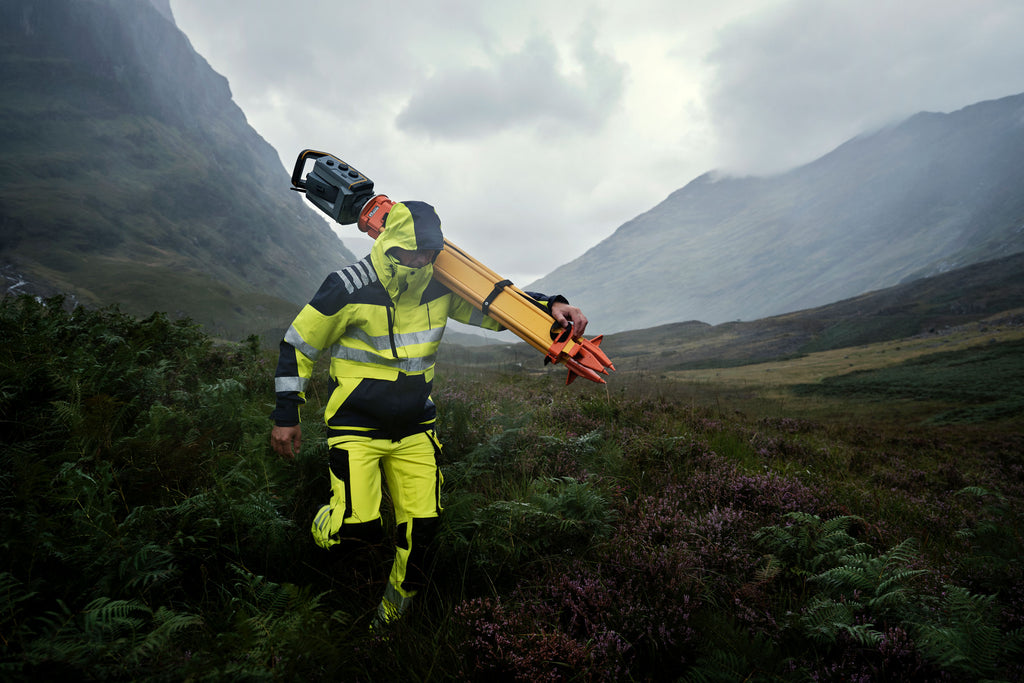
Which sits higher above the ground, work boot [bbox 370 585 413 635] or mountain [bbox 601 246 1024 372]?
mountain [bbox 601 246 1024 372]

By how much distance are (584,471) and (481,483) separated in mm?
1090

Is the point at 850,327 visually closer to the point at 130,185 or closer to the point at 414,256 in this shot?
the point at 414,256

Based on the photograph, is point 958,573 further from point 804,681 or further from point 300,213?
point 300,213

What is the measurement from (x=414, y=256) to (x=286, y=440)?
1574 mm

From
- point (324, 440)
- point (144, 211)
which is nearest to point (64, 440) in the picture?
point (324, 440)

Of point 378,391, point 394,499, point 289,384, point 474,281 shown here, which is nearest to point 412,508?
point 394,499

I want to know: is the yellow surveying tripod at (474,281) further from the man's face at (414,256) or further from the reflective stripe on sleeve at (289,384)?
the reflective stripe on sleeve at (289,384)

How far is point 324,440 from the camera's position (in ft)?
13.4

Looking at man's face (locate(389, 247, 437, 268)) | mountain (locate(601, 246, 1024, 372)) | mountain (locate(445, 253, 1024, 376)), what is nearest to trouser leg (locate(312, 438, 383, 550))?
man's face (locate(389, 247, 437, 268))

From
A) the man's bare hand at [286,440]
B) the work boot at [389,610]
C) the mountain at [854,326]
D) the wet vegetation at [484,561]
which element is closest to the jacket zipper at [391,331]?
the man's bare hand at [286,440]

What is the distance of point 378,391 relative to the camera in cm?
314

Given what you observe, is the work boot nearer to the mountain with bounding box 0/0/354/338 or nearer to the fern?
the fern

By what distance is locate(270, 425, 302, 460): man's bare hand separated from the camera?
2.94 meters

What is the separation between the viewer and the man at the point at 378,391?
3.01 meters
